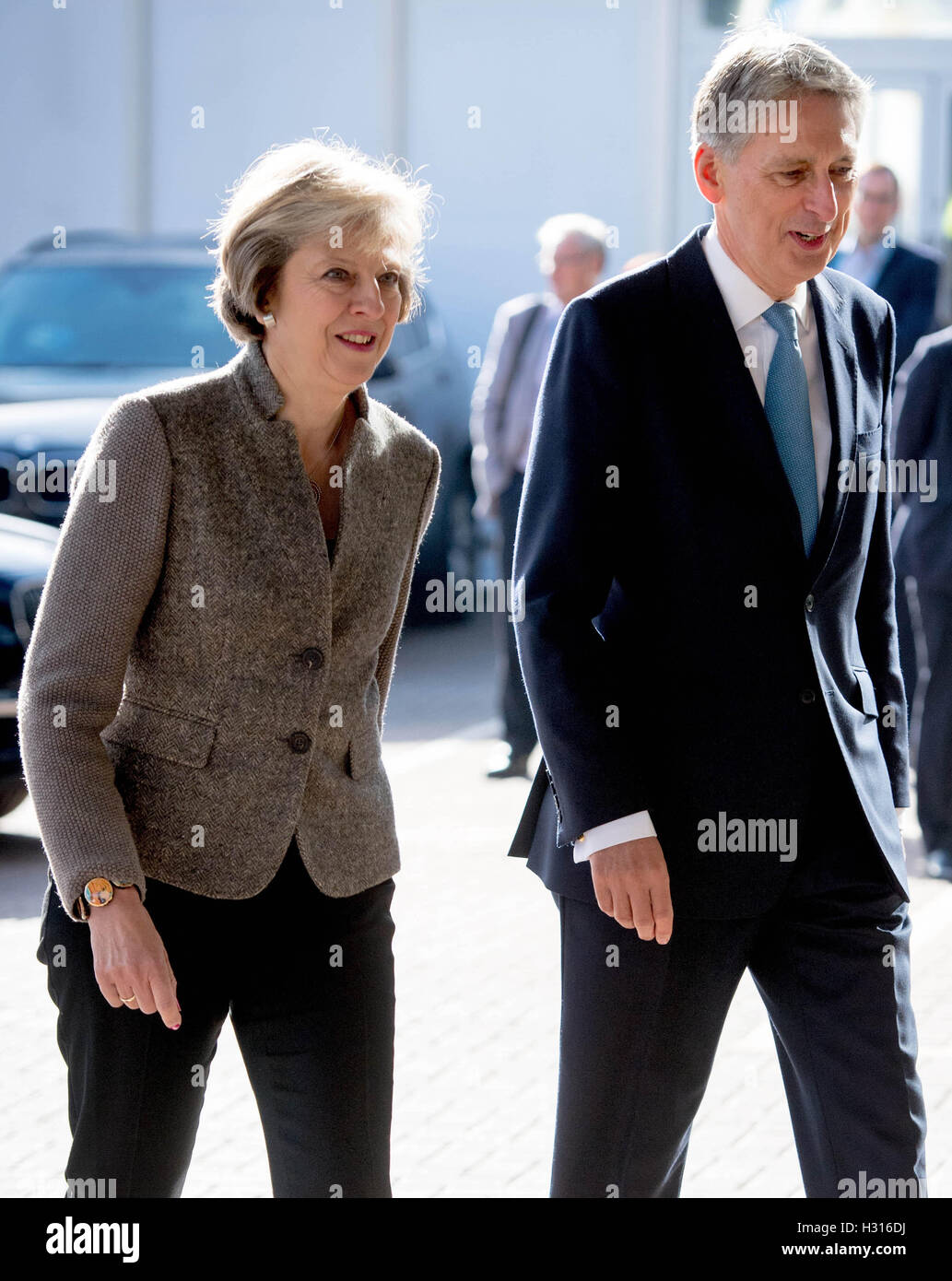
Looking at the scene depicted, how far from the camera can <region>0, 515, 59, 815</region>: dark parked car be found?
272 inches

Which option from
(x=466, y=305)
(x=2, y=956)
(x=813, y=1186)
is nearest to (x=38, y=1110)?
(x=2, y=956)

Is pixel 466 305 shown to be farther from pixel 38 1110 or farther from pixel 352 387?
pixel 352 387

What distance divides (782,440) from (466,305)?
519 inches

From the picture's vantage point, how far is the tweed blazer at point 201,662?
255 cm

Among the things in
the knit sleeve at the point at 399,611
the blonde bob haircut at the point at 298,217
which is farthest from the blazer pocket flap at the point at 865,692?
the blonde bob haircut at the point at 298,217

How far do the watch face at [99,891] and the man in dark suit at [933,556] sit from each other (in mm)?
4726

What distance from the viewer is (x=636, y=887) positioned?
275 cm

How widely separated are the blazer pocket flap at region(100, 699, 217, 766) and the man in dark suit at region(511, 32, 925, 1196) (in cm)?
47

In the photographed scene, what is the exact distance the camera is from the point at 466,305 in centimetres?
1588

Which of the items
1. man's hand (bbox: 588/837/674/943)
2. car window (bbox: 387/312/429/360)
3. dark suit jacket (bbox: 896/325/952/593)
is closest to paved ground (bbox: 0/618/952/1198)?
dark suit jacket (bbox: 896/325/952/593)

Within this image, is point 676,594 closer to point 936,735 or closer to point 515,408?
point 936,735

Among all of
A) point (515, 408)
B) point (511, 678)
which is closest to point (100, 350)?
point (515, 408)

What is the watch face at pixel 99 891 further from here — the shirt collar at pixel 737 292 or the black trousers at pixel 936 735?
the black trousers at pixel 936 735

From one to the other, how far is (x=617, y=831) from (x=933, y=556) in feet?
14.5
